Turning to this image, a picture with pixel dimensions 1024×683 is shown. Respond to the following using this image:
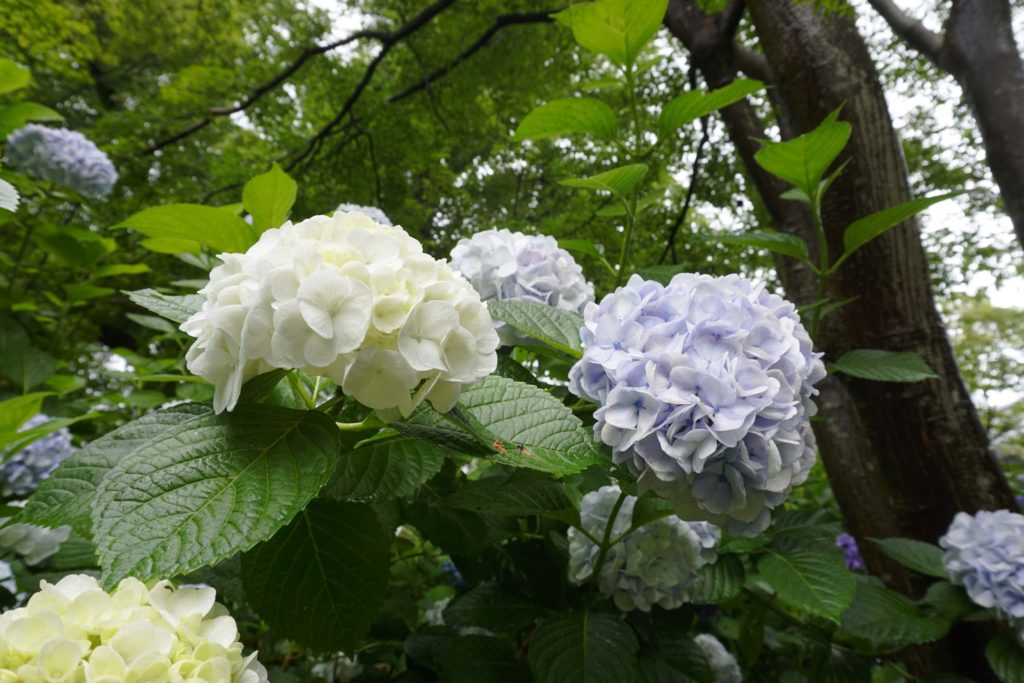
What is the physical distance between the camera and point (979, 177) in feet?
12.8

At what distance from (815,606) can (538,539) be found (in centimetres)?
43

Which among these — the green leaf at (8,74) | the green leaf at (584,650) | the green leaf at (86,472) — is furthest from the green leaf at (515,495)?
the green leaf at (8,74)

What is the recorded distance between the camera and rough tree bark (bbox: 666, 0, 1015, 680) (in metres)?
1.51

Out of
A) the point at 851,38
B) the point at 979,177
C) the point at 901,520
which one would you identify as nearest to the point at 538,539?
the point at 901,520

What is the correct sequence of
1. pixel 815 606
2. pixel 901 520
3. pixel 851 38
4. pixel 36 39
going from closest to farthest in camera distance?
1. pixel 815 606
2. pixel 901 520
3. pixel 851 38
4. pixel 36 39

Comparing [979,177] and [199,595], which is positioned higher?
[979,177]

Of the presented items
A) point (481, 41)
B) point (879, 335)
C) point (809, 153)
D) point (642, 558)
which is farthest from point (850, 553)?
point (481, 41)

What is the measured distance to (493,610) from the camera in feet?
3.06

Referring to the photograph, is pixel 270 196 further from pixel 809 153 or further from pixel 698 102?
pixel 809 153

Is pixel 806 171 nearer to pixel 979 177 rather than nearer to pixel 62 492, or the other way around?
pixel 62 492

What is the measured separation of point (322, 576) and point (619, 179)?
25.7 inches

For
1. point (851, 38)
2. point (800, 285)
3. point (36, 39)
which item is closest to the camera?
point (851, 38)

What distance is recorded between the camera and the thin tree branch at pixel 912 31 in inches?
68.8

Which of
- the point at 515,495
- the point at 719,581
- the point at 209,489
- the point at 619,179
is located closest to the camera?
the point at 209,489
